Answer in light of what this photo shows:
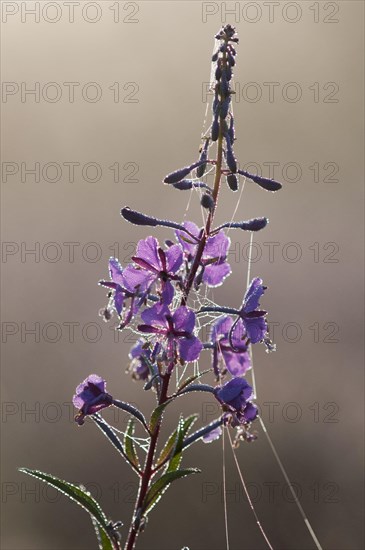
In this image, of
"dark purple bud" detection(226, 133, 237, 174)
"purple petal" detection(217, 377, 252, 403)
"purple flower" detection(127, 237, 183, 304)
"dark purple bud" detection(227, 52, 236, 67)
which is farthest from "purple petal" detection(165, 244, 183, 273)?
"dark purple bud" detection(227, 52, 236, 67)

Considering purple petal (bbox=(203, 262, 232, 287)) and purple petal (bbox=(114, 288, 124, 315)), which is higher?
purple petal (bbox=(203, 262, 232, 287))

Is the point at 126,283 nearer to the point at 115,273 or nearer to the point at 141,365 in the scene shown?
the point at 115,273

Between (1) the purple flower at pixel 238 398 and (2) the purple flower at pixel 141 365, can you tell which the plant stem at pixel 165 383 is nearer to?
(2) the purple flower at pixel 141 365

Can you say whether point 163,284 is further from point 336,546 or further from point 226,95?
point 336,546

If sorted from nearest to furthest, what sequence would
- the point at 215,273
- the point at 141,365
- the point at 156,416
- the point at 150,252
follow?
the point at 156,416 < the point at 141,365 < the point at 150,252 < the point at 215,273

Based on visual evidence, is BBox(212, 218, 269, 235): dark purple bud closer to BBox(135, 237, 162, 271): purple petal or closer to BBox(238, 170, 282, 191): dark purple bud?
BBox(238, 170, 282, 191): dark purple bud

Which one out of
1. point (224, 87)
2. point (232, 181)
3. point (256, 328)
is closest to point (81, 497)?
point (256, 328)

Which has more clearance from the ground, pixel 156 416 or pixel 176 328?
pixel 176 328

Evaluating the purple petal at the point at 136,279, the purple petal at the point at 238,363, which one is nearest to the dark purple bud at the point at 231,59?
the purple petal at the point at 136,279
